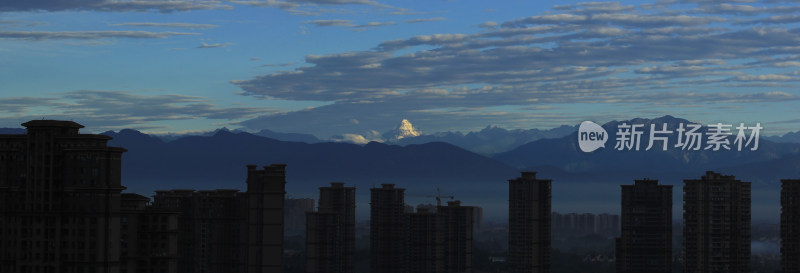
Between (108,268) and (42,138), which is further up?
(42,138)

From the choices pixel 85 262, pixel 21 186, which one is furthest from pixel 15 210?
pixel 85 262

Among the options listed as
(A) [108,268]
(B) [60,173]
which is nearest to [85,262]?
(A) [108,268]

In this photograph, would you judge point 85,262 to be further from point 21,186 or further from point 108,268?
point 21,186

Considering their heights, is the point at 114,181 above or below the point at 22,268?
above

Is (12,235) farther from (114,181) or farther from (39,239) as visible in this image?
(114,181)
